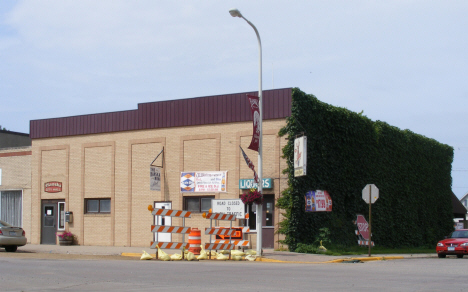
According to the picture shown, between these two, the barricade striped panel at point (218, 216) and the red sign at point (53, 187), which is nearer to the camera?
the barricade striped panel at point (218, 216)

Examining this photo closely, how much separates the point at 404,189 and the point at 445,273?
2088 centimetres

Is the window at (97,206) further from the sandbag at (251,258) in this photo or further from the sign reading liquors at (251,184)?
the sandbag at (251,258)

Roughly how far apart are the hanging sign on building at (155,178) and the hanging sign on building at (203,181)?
1.23 metres

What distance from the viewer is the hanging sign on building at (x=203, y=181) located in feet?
89.9

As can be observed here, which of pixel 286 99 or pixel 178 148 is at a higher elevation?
pixel 286 99

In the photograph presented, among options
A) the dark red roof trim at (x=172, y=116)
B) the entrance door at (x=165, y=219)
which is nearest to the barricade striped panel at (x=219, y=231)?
the dark red roof trim at (x=172, y=116)

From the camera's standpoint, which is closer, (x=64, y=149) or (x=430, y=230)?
(x=64, y=149)

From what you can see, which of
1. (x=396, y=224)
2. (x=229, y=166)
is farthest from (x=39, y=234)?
(x=396, y=224)

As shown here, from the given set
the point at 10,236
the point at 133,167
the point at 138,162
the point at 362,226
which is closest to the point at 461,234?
the point at 362,226

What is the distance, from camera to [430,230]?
3800 cm

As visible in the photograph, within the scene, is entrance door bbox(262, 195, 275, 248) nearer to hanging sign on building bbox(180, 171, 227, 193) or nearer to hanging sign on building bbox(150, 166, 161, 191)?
hanging sign on building bbox(180, 171, 227, 193)

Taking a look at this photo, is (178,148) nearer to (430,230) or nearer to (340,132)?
(340,132)

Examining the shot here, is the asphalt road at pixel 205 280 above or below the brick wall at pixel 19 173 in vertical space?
below

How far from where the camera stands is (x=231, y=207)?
24.8m
